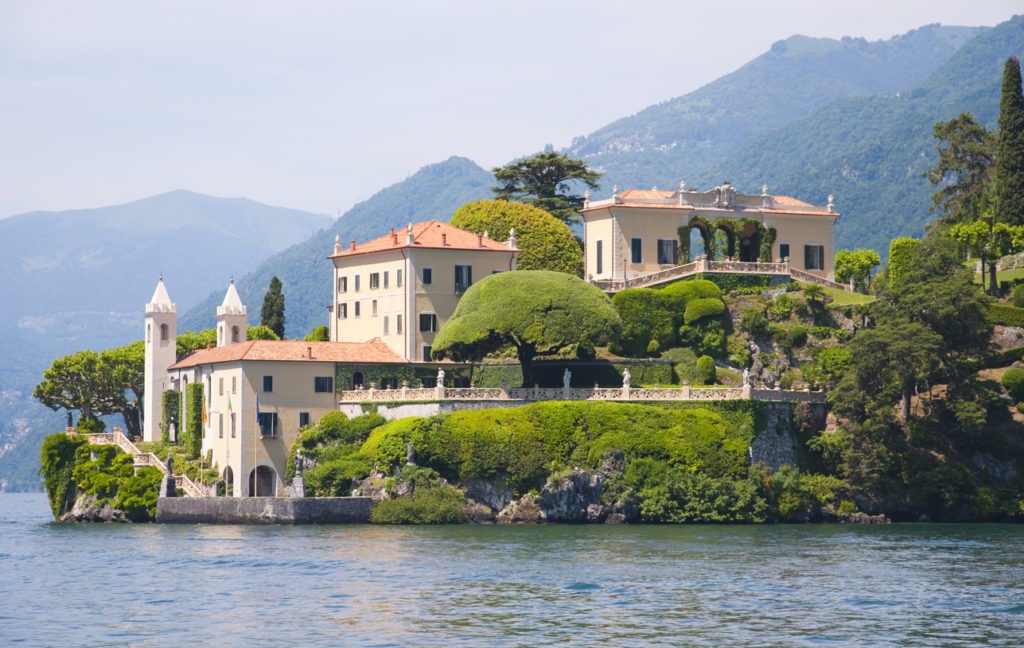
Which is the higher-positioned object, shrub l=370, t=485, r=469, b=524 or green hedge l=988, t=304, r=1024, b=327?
green hedge l=988, t=304, r=1024, b=327

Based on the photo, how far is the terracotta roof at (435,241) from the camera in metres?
94.4

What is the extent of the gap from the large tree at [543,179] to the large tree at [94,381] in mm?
27087

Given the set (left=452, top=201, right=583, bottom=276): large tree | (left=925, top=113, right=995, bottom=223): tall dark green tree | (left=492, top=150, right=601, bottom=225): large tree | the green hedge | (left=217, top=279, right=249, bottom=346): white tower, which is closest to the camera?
the green hedge

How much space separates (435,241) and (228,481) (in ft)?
58.0

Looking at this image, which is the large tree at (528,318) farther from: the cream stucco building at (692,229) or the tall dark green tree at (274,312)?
the tall dark green tree at (274,312)

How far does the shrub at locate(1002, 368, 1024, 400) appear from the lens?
87062 mm

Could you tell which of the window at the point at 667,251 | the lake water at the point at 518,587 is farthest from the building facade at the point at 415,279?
the lake water at the point at 518,587

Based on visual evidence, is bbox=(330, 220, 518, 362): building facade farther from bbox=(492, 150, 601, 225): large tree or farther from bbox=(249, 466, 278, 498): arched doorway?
bbox=(492, 150, 601, 225): large tree

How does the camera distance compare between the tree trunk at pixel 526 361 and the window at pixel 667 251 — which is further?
the window at pixel 667 251

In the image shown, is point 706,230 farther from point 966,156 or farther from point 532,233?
point 966,156

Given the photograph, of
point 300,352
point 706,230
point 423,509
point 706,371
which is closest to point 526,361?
point 706,371

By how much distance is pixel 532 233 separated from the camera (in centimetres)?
10138

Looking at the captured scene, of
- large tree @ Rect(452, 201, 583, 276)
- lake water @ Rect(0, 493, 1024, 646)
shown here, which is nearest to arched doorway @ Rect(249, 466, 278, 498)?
lake water @ Rect(0, 493, 1024, 646)

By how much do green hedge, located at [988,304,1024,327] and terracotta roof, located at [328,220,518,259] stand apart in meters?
26.5
